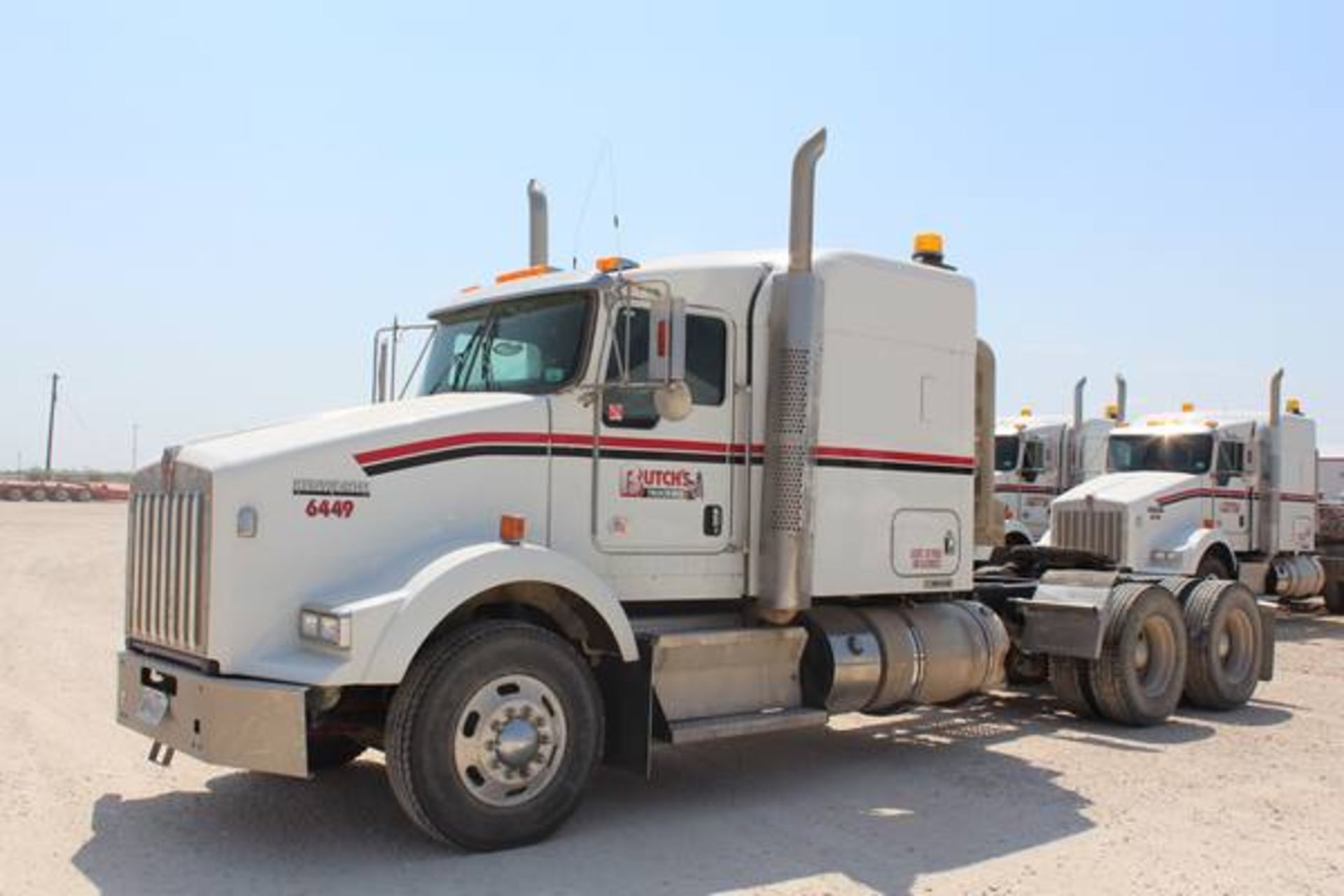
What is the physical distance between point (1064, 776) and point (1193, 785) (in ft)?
2.60

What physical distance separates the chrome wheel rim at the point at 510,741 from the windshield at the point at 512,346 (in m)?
1.73

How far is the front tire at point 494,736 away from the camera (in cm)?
576

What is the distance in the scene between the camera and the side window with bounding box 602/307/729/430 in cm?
686

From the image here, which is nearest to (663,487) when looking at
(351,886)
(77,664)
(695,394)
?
(695,394)

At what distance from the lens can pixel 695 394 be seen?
7277 mm

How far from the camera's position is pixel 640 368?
6.93 metres

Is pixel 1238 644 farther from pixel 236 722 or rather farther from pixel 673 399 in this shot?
pixel 236 722

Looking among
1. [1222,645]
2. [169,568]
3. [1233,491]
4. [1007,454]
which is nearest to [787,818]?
[169,568]

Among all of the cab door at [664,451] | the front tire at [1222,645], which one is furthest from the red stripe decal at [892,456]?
the front tire at [1222,645]

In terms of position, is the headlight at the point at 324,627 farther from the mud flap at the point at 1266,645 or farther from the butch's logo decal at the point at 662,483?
the mud flap at the point at 1266,645

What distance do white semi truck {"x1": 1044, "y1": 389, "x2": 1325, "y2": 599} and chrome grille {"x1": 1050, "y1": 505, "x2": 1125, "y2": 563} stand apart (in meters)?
0.01

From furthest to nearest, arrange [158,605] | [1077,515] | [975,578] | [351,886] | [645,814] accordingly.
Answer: [1077,515], [975,578], [645,814], [158,605], [351,886]

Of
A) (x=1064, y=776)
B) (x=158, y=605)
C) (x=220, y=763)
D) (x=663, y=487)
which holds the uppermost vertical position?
(x=663, y=487)

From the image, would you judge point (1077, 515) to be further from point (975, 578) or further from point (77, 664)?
point (77, 664)
